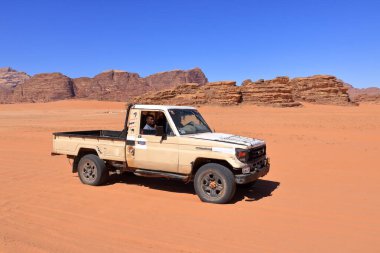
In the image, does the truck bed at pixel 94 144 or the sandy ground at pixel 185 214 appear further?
the truck bed at pixel 94 144

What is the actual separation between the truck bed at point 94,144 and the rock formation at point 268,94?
163 feet

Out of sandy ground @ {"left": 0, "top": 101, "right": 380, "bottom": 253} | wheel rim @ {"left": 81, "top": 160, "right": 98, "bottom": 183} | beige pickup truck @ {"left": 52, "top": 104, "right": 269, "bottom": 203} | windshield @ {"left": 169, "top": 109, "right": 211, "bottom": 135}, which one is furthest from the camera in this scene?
Answer: wheel rim @ {"left": 81, "top": 160, "right": 98, "bottom": 183}

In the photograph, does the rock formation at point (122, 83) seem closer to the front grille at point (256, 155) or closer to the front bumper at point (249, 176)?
the front grille at point (256, 155)

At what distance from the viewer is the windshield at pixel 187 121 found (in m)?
7.89

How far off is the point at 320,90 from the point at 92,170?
65.3 meters

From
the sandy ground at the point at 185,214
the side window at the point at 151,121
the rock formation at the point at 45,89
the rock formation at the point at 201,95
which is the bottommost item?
the sandy ground at the point at 185,214

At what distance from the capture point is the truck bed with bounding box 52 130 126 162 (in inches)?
329

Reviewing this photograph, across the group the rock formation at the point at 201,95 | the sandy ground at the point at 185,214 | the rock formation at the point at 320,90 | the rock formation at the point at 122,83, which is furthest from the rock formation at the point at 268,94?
the rock formation at the point at 122,83

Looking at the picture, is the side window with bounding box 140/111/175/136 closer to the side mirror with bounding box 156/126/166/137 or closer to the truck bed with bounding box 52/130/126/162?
the side mirror with bounding box 156/126/166/137

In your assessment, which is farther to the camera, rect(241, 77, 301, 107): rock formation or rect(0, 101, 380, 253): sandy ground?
rect(241, 77, 301, 107): rock formation

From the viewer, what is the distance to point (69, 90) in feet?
465

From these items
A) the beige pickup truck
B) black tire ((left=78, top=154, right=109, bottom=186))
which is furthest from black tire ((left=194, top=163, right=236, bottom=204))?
black tire ((left=78, top=154, right=109, bottom=186))

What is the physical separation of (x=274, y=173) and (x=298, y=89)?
63.4 m

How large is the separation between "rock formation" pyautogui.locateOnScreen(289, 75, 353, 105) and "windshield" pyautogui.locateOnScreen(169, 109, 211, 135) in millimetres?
62195
